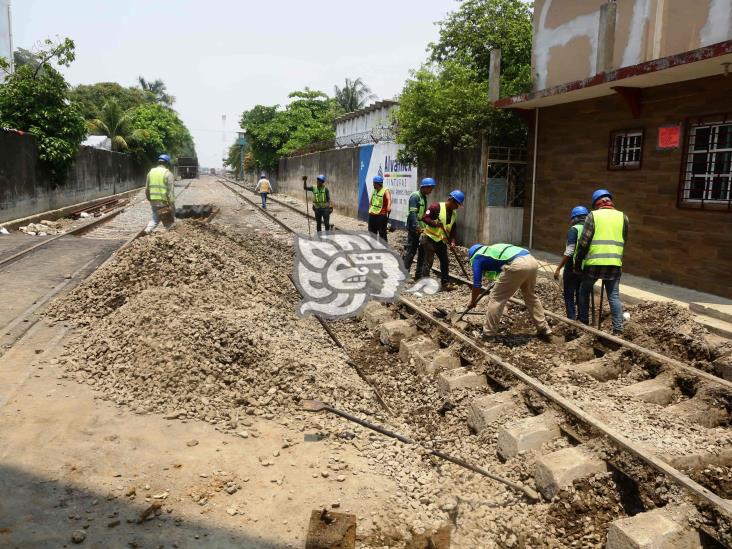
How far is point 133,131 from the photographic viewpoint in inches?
1658

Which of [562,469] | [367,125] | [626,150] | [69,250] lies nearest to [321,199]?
[69,250]

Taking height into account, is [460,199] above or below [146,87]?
below

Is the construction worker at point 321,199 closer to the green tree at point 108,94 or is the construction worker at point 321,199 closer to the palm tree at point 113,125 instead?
the palm tree at point 113,125

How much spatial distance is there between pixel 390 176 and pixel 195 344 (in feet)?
45.0

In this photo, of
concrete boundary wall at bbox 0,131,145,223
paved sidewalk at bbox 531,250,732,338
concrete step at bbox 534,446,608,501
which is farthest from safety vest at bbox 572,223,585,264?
concrete boundary wall at bbox 0,131,145,223

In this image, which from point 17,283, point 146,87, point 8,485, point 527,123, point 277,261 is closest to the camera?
point 8,485

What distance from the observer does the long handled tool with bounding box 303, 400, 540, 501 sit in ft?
12.9

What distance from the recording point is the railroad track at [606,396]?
11.8ft

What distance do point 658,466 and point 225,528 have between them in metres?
2.79

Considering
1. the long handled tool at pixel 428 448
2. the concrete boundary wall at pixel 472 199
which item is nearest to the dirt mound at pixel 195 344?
the long handled tool at pixel 428 448

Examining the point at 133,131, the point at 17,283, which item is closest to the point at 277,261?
the point at 17,283

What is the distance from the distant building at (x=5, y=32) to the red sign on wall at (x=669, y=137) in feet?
117

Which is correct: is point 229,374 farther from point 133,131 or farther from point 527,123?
point 133,131

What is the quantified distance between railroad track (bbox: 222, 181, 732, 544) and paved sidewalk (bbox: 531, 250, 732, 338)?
6.06ft
